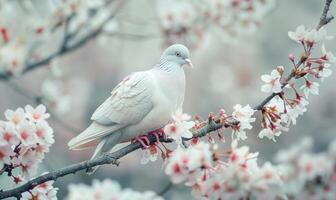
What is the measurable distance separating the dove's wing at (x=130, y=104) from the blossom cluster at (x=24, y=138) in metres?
0.35

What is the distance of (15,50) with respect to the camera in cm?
323

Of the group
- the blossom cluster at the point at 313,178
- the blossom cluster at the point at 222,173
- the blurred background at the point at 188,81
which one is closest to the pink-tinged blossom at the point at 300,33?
the blossom cluster at the point at 222,173

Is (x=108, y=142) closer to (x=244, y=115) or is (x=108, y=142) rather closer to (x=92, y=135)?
(x=92, y=135)

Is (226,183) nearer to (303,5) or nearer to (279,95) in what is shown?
(279,95)

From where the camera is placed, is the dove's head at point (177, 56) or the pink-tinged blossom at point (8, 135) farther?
the dove's head at point (177, 56)

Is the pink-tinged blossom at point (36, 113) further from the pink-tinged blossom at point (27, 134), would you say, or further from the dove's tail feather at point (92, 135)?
the dove's tail feather at point (92, 135)

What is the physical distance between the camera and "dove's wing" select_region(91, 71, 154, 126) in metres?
1.99

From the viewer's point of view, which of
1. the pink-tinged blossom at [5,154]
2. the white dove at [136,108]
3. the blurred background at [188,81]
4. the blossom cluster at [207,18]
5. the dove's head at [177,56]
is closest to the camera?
the pink-tinged blossom at [5,154]

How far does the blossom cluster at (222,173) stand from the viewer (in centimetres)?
153

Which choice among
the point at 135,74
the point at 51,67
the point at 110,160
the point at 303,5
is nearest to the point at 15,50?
the point at 51,67

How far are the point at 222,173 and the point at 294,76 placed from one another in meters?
0.33

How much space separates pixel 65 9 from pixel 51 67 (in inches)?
17.1

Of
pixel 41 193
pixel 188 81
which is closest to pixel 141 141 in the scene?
pixel 41 193

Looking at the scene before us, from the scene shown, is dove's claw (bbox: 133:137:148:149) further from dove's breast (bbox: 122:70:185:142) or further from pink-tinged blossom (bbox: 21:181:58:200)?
pink-tinged blossom (bbox: 21:181:58:200)
